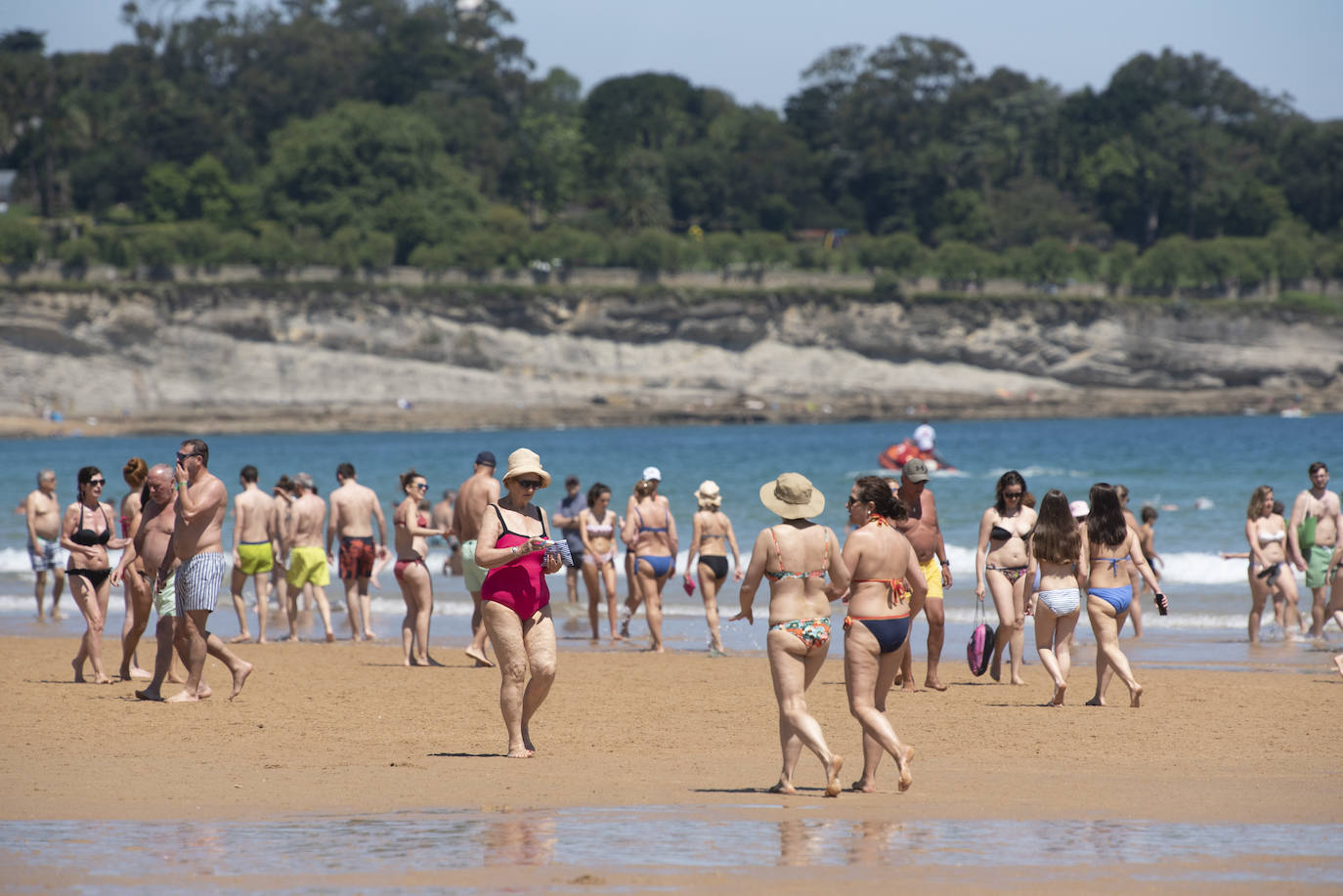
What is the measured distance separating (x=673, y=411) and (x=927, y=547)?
7052 cm

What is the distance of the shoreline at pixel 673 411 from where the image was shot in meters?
72.8

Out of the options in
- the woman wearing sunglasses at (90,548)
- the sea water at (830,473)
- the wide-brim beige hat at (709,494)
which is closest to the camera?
the woman wearing sunglasses at (90,548)

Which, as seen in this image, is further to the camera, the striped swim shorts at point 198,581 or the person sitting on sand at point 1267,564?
the person sitting on sand at point 1267,564

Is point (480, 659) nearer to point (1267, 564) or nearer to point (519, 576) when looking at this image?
point (519, 576)

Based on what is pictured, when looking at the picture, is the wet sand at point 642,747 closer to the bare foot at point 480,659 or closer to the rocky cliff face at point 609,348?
the bare foot at point 480,659

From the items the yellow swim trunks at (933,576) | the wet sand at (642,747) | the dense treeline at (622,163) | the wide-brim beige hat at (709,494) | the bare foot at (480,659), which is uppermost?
the dense treeline at (622,163)

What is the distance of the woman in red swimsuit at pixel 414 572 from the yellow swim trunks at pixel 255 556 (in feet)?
5.70

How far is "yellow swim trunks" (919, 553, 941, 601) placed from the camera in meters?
9.34

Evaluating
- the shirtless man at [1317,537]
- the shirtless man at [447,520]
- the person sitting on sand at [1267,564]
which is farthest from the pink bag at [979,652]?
the shirtless man at [447,520]

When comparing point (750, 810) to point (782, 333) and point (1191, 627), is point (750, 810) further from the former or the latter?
point (782, 333)

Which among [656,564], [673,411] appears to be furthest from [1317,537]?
[673,411]

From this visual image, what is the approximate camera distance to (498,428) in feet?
255

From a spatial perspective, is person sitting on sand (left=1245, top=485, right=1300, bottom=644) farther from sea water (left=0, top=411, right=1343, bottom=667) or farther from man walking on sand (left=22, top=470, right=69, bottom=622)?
man walking on sand (left=22, top=470, right=69, bottom=622)

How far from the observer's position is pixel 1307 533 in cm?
1184
